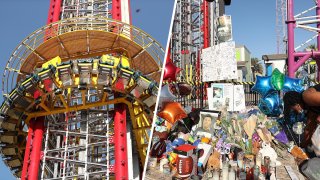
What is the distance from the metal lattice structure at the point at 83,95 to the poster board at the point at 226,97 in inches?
69.3

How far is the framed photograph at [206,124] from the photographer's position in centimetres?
733

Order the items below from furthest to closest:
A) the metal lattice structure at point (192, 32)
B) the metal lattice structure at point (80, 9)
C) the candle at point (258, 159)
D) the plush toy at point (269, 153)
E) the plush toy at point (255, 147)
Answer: the metal lattice structure at point (192, 32) → the metal lattice structure at point (80, 9) → the plush toy at point (255, 147) → the plush toy at point (269, 153) → the candle at point (258, 159)

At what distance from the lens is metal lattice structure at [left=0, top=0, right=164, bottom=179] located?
9141 mm

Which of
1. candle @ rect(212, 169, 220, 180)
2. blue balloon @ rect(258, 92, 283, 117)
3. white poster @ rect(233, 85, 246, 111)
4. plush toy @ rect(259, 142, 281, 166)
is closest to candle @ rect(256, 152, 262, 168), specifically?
plush toy @ rect(259, 142, 281, 166)

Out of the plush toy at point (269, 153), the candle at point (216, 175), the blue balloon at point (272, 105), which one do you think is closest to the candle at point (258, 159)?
the plush toy at point (269, 153)

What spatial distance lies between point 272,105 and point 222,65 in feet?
7.51

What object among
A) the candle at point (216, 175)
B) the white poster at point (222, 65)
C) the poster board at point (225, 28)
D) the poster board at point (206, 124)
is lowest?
the candle at point (216, 175)

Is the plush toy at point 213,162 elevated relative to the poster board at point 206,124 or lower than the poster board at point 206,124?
lower

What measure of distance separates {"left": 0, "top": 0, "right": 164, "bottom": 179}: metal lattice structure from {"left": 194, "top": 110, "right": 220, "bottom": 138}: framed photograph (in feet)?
7.91

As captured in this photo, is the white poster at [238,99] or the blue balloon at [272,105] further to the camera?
the white poster at [238,99]

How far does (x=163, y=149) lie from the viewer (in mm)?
6727

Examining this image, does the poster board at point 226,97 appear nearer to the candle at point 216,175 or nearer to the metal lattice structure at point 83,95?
the metal lattice structure at point 83,95

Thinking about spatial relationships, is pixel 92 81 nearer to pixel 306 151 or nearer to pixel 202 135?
pixel 202 135

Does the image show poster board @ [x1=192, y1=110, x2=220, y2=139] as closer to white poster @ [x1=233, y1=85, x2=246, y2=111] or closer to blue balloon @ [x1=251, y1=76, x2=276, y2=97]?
white poster @ [x1=233, y1=85, x2=246, y2=111]
